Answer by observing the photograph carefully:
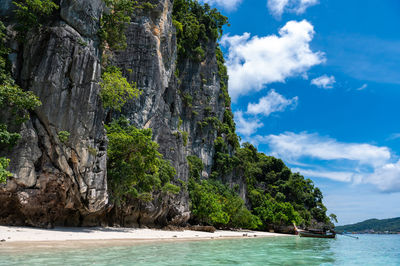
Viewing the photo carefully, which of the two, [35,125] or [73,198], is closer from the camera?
[35,125]

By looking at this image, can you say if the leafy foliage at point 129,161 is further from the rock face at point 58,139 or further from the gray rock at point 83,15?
the gray rock at point 83,15

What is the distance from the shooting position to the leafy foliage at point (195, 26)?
3989 cm

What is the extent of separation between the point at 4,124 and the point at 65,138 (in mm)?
2828

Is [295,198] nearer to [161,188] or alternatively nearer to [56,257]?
[161,188]

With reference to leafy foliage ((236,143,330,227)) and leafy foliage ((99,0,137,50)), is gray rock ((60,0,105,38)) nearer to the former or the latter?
leafy foliage ((99,0,137,50))

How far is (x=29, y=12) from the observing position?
57.3 ft

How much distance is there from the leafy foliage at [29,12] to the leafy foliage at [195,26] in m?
20.4

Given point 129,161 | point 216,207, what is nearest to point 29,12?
point 129,161

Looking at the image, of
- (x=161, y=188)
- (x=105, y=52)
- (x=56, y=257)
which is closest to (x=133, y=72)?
(x=105, y=52)

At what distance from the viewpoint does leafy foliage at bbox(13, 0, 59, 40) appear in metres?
17.1

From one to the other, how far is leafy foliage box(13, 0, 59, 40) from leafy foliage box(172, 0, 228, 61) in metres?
20.4

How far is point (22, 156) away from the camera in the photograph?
583 inches

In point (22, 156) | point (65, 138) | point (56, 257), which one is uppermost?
point (65, 138)

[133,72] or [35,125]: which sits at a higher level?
[133,72]
